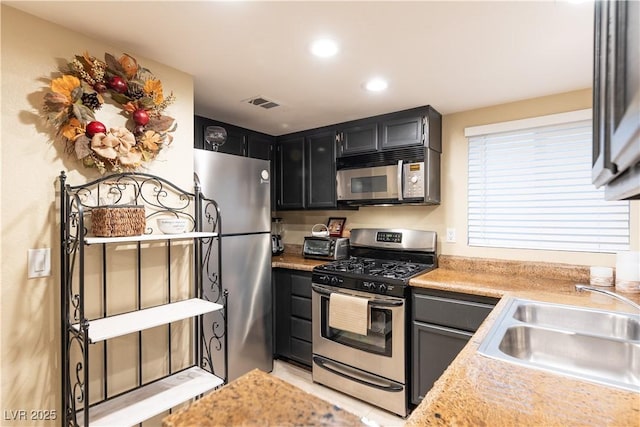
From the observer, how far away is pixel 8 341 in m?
1.38

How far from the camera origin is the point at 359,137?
119 inches

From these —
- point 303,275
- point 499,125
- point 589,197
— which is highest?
point 499,125

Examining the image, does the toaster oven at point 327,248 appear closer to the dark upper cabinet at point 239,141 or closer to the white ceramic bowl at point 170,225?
the dark upper cabinet at point 239,141

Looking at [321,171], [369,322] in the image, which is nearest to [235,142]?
[321,171]

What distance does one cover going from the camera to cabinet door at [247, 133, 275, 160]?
3340 mm

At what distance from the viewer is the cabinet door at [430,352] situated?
2.16 meters

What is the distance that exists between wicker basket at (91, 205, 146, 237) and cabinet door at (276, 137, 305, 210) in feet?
6.53

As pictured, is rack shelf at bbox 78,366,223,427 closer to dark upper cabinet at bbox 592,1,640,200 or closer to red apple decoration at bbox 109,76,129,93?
red apple decoration at bbox 109,76,129,93

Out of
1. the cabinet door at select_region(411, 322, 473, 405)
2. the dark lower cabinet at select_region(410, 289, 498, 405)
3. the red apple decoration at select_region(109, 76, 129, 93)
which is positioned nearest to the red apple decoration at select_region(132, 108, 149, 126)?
the red apple decoration at select_region(109, 76, 129, 93)

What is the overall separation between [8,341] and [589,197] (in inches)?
136

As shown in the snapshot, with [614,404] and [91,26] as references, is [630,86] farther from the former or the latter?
[91,26]

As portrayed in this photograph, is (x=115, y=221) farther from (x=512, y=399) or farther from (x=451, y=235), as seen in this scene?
(x=451, y=235)

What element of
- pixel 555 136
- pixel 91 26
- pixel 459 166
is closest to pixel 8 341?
pixel 91 26

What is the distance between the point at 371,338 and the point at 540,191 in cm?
173
